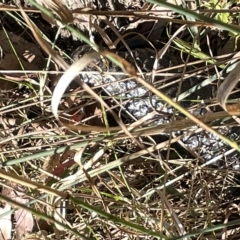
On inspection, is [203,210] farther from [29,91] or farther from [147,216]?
[29,91]

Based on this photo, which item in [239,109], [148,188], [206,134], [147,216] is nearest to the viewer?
[239,109]

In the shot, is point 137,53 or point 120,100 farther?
point 137,53

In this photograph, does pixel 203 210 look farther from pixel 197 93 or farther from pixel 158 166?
pixel 197 93

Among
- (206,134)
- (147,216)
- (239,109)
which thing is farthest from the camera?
(206,134)

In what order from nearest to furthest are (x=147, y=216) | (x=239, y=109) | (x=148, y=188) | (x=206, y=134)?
(x=239, y=109) < (x=147, y=216) < (x=206, y=134) < (x=148, y=188)

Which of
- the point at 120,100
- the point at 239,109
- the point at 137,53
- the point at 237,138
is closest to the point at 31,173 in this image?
the point at 120,100

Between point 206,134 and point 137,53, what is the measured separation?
1.25 ft

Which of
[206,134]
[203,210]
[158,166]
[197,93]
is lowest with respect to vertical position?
[203,210]

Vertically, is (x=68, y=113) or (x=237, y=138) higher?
(x=68, y=113)

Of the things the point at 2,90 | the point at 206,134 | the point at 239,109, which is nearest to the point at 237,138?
the point at 206,134

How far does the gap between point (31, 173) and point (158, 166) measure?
0.44 metres

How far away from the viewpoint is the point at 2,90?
160 centimetres

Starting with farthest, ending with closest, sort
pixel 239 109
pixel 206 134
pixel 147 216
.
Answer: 1. pixel 206 134
2. pixel 147 216
3. pixel 239 109

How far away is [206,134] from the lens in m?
1.43
